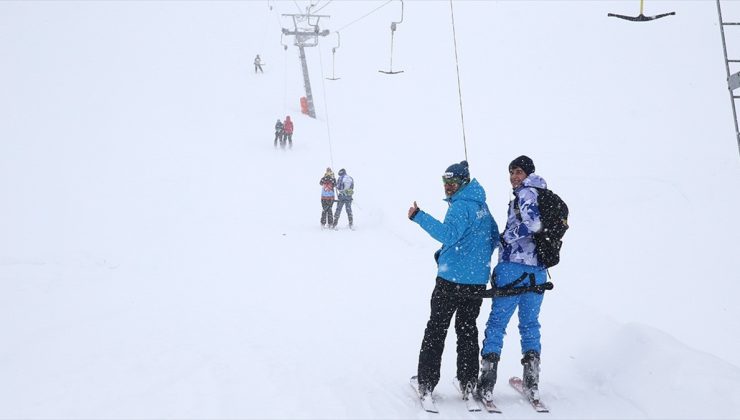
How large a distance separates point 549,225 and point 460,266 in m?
0.71

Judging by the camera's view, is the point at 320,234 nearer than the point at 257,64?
Yes

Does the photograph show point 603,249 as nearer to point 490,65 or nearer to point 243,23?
point 490,65

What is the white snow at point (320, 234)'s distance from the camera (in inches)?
156

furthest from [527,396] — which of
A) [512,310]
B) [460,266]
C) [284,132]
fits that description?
[284,132]

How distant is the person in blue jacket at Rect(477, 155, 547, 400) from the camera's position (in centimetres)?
356

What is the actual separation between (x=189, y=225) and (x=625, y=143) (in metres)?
19.9

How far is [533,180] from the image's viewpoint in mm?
3590

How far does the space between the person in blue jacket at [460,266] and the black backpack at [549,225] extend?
34 cm

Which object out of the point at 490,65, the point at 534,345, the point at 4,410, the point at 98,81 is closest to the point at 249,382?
the point at 4,410

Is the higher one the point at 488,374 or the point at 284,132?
the point at 284,132

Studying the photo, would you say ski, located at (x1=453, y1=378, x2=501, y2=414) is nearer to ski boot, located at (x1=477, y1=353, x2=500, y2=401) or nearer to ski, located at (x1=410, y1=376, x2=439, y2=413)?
ski boot, located at (x1=477, y1=353, x2=500, y2=401)

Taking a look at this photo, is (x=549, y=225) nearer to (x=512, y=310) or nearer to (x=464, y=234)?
(x=464, y=234)

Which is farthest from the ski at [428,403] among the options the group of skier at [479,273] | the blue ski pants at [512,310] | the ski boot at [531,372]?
the ski boot at [531,372]

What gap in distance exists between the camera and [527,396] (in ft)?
12.8
